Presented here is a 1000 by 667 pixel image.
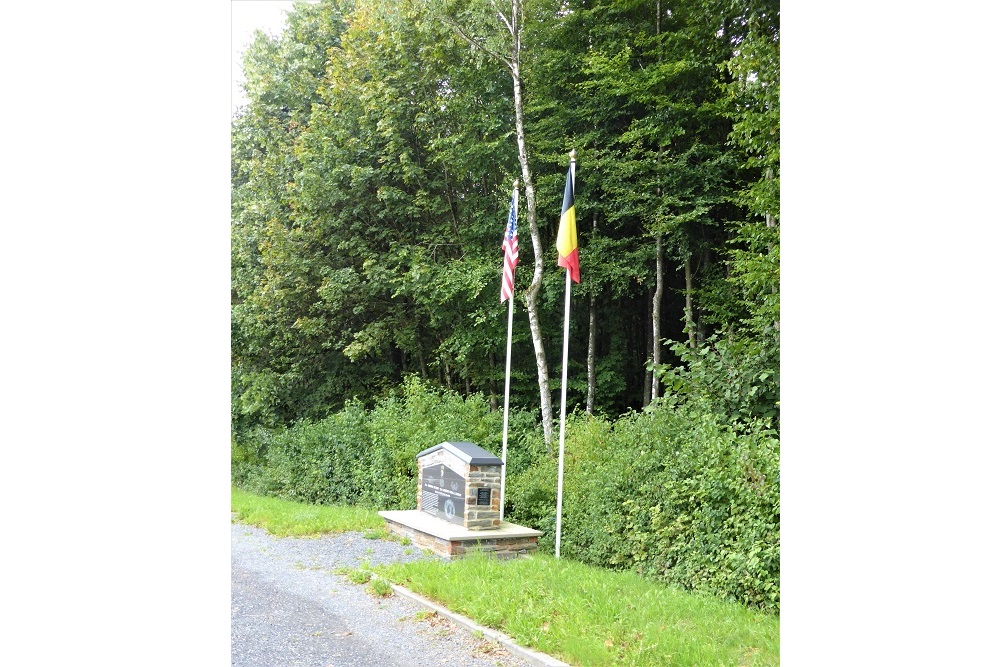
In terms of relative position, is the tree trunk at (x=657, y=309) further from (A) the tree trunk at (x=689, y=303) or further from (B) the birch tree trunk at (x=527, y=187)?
(B) the birch tree trunk at (x=527, y=187)

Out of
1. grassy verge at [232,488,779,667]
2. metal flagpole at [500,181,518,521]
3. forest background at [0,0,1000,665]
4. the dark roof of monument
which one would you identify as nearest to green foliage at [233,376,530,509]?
metal flagpole at [500,181,518,521]

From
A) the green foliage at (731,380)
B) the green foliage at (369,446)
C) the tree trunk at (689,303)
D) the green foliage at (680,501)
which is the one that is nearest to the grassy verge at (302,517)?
the green foliage at (369,446)

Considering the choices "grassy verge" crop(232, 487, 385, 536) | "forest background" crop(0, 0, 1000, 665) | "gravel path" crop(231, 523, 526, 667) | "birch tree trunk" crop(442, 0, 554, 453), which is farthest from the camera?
"birch tree trunk" crop(442, 0, 554, 453)

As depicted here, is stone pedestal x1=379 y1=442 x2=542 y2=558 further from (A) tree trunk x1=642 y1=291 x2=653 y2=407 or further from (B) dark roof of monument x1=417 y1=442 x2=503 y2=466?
(A) tree trunk x1=642 y1=291 x2=653 y2=407

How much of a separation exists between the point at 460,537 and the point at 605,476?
800 millimetres

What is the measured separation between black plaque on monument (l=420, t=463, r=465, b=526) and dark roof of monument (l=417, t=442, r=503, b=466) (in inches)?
3.5

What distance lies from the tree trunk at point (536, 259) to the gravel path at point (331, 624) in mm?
1199

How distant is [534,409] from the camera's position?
4238mm

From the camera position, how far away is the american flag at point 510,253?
379cm

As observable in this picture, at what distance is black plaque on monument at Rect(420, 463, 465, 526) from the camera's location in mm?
3453
